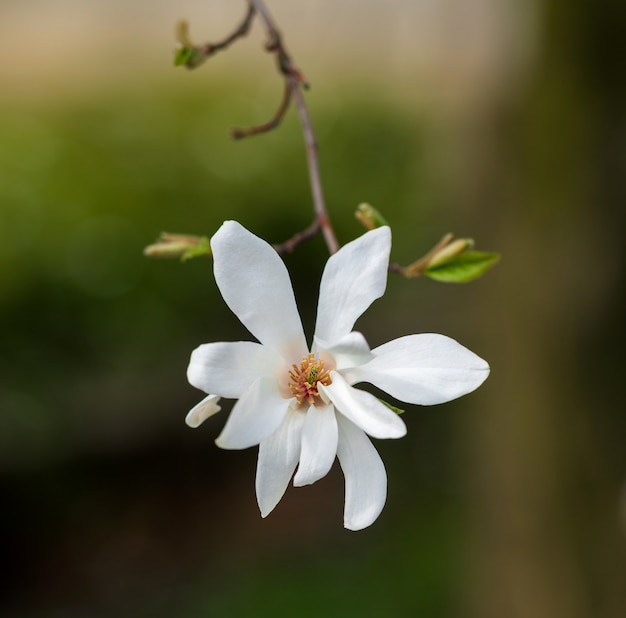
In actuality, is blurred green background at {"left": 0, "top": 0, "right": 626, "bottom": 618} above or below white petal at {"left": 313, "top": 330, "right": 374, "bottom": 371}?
below

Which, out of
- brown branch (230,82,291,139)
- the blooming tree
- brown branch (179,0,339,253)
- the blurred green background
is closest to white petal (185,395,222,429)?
the blooming tree

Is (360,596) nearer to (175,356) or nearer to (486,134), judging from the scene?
(175,356)

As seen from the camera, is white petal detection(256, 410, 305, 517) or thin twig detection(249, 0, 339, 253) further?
thin twig detection(249, 0, 339, 253)

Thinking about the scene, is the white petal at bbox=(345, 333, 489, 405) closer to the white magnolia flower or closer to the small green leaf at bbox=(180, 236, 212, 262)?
the white magnolia flower

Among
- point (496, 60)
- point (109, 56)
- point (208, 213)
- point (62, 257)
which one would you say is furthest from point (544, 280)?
point (109, 56)


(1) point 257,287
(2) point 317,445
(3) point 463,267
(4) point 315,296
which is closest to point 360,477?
(2) point 317,445

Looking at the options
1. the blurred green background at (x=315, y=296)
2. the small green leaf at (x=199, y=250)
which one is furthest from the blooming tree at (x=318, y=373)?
the blurred green background at (x=315, y=296)

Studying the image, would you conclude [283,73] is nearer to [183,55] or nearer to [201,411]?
[183,55]

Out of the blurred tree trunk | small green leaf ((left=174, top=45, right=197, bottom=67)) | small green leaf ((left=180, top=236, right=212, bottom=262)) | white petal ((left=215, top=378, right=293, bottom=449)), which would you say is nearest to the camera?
white petal ((left=215, top=378, right=293, bottom=449))
